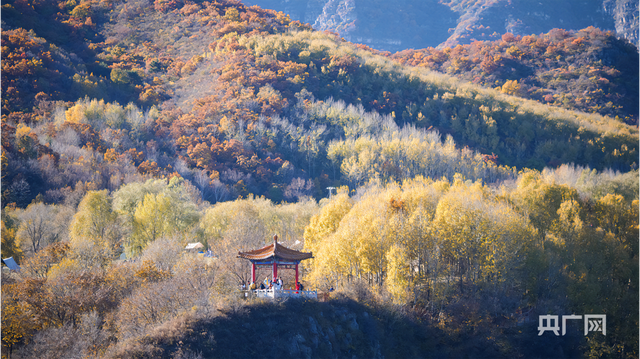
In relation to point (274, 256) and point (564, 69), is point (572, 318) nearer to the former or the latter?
point (274, 256)

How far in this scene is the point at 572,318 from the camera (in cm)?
4431

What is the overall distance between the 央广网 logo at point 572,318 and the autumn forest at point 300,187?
62 cm

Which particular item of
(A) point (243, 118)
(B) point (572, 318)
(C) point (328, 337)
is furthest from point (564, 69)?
(C) point (328, 337)

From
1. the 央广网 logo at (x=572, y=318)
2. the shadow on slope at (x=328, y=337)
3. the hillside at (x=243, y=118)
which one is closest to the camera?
the shadow on slope at (x=328, y=337)

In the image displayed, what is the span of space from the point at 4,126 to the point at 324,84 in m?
68.1

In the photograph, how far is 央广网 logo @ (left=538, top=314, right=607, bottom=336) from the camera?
43.6 m

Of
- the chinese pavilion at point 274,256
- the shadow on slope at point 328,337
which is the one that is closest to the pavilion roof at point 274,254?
the chinese pavilion at point 274,256

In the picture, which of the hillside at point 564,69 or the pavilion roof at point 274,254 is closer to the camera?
the pavilion roof at point 274,254

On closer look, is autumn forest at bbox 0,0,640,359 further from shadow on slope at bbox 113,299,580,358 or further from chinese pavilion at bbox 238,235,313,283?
chinese pavilion at bbox 238,235,313,283

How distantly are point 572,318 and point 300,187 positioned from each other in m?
51.5

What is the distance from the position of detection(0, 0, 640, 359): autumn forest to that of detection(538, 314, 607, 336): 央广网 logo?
62 centimetres

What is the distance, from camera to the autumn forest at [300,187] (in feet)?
117

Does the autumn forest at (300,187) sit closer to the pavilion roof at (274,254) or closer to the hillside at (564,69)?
the hillside at (564,69)

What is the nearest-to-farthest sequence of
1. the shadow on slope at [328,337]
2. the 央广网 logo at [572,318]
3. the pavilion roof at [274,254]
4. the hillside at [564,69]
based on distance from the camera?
1. the shadow on slope at [328,337]
2. the pavilion roof at [274,254]
3. the 央广网 logo at [572,318]
4. the hillside at [564,69]
